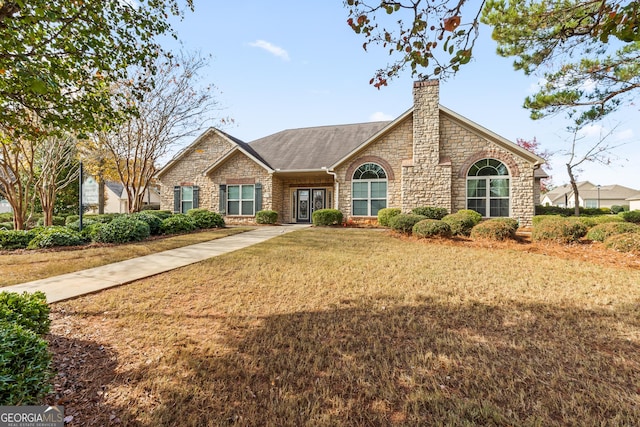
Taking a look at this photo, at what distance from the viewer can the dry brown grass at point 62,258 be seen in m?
5.76

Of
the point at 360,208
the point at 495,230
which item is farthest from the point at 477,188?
the point at 360,208

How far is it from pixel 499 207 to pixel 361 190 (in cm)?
679

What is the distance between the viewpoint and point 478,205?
13.4m

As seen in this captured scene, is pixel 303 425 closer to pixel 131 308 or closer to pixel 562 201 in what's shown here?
pixel 131 308

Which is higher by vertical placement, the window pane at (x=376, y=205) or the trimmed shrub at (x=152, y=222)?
the window pane at (x=376, y=205)

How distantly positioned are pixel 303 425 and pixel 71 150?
788 inches

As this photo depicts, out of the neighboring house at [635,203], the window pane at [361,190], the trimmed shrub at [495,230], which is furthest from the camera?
the neighboring house at [635,203]

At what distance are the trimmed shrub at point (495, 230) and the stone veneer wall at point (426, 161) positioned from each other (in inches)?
163

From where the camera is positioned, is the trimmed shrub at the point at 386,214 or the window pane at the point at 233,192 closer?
the trimmed shrub at the point at 386,214

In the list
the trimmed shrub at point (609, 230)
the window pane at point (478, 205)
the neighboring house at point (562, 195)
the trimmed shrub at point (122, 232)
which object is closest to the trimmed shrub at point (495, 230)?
the trimmed shrub at point (609, 230)

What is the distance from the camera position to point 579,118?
10.0 meters

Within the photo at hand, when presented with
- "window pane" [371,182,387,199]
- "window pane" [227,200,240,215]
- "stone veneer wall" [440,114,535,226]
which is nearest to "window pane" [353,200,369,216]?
"window pane" [371,182,387,199]

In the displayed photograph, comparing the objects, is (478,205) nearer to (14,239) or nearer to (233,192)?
(233,192)

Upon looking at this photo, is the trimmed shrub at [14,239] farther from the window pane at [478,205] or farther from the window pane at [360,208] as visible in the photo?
the window pane at [478,205]
